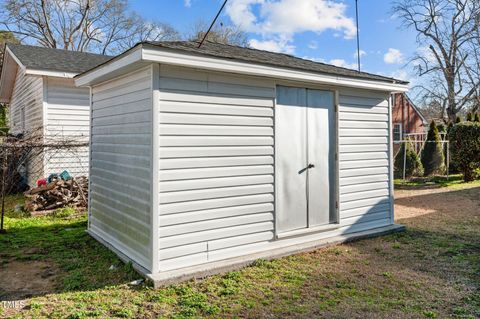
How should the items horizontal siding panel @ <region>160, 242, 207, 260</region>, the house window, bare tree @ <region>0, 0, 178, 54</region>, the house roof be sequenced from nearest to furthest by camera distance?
horizontal siding panel @ <region>160, 242, 207, 260</region>, the house roof, bare tree @ <region>0, 0, 178, 54</region>, the house window

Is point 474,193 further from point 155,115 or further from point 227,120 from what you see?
point 155,115

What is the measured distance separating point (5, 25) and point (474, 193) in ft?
84.1

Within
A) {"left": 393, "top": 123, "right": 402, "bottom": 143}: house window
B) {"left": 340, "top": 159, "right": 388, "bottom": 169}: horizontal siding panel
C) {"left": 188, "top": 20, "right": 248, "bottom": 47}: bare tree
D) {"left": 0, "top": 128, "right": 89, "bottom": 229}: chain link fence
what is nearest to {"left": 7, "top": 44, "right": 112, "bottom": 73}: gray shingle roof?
{"left": 0, "top": 128, "right": 89, "bottom": 229}: chain link fence

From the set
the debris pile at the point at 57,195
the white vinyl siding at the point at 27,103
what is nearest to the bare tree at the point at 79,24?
the white vinyl siding at the point at 27,103

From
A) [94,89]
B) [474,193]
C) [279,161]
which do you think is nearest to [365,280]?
[279,161]

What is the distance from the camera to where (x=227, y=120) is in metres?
4.41

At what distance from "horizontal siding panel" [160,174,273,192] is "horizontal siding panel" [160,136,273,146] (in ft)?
1.32

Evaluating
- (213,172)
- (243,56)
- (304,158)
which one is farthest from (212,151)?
(304,158)

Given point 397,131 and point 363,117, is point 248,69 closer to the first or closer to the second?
point 363,117

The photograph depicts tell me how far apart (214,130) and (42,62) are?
7111 mm

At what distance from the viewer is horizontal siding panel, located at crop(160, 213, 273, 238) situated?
3999 millimetres

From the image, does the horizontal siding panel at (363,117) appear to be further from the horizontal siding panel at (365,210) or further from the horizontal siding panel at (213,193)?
the horizontal siding panel at (213,193)

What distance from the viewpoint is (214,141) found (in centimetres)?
431

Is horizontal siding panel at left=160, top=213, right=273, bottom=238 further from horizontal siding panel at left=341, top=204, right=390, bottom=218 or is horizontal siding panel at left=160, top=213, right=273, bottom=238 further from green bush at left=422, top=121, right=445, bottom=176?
green bush at left=422, top=121, right=445, bottom=176
